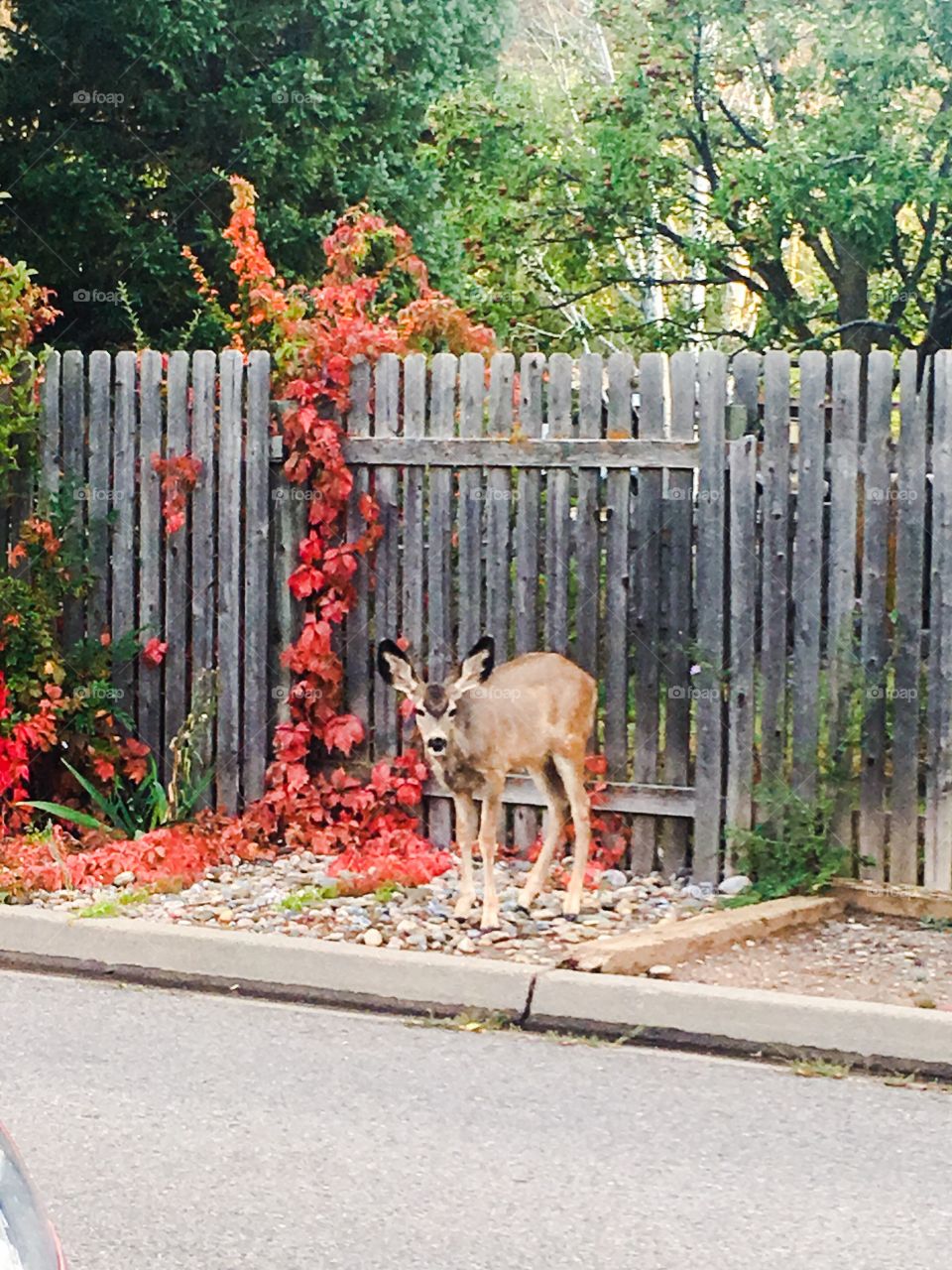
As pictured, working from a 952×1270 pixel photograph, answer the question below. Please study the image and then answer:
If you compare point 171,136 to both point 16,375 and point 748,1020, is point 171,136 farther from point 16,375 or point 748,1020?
point 748,1020

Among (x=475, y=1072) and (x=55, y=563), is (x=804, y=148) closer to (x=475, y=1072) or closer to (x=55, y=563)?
(x=55, y=563)

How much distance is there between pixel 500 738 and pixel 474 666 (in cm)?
44

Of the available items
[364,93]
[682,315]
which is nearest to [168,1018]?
[682,315]

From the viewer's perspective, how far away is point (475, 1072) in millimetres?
6750

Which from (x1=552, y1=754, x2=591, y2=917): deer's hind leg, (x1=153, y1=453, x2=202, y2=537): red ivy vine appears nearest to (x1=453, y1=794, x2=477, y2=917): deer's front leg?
(x1=552, y1=754, x2=591, y2=917): deer's hind leg

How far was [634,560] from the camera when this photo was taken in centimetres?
967

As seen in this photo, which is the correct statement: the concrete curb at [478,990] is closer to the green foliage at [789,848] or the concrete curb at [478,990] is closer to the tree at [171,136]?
the green foliage at [789,848]

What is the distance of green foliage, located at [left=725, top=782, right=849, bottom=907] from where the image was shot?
9.14 meters

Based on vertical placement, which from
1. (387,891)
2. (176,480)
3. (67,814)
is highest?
(176,480)

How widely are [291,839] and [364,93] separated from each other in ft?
31.5

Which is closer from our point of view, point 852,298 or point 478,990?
point 478,990

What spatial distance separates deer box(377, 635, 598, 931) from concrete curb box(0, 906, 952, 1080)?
0.83m

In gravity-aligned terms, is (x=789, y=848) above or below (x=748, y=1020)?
above

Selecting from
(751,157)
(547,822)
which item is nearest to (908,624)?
(547,822)
